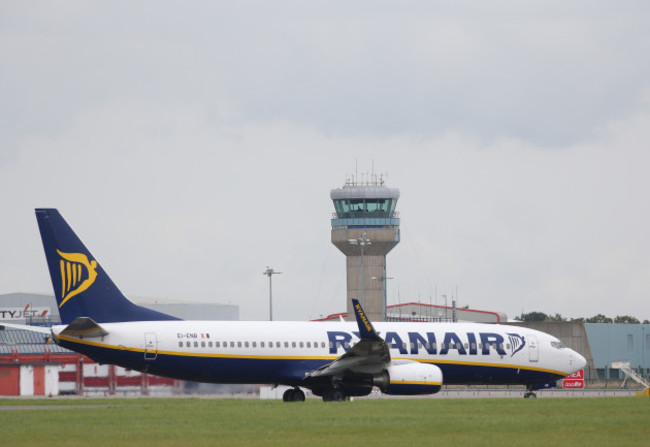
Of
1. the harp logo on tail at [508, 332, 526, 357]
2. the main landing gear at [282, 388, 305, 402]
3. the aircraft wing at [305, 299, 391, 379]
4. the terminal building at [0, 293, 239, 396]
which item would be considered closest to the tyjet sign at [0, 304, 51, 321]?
the terminal building at [0, 293, 239, 396]

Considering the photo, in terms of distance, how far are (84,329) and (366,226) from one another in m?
74.2

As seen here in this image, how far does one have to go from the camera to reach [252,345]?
44031 mm

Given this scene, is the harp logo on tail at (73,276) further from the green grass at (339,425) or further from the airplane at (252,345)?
the green grass at (339,425)

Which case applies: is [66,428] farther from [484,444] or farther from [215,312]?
[215,312]

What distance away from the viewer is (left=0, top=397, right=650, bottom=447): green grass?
26.6 metres

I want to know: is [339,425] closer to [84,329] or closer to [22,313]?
[84,329]

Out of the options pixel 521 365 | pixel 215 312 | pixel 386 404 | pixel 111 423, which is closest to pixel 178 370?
pixel 386 404

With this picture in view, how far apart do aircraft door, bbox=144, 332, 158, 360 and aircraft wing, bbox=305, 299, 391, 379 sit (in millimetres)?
5894

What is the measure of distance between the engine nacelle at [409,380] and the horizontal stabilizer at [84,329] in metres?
10.2

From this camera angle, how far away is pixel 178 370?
43.1 m

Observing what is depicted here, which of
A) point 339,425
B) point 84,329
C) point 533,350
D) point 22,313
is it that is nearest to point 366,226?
point 22,313

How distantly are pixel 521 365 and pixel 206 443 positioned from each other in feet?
82.2

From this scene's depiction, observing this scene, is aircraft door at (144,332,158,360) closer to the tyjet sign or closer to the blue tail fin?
the blue tail fin

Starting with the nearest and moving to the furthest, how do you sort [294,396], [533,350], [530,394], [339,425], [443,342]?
1. [339,425]
2. [294,396]
3. [443,342]
4. [533,350]
5. [530,394]
